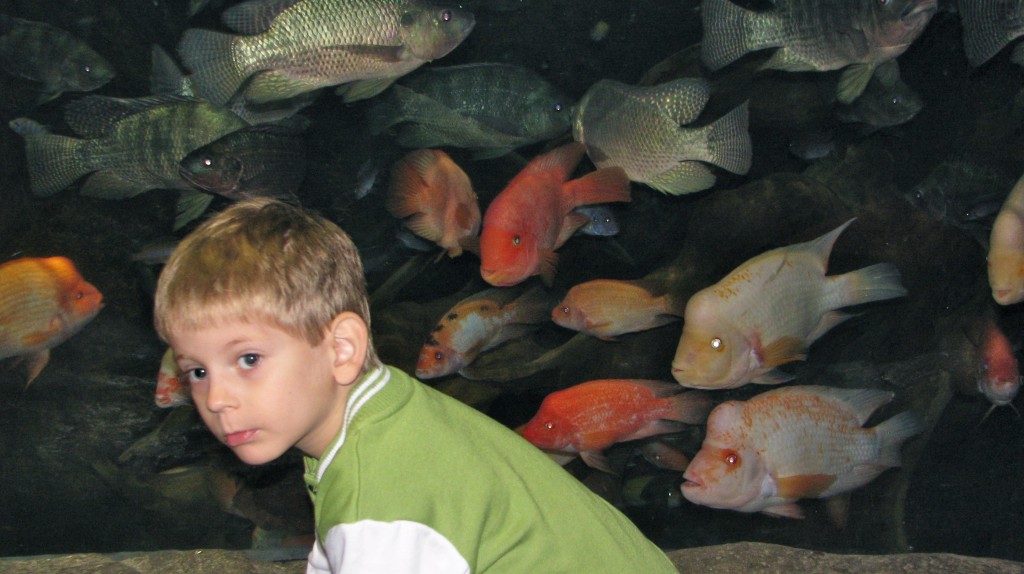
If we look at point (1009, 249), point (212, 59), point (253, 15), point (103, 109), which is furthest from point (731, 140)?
point (103, 109)

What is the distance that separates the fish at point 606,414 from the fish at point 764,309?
11.2 inches

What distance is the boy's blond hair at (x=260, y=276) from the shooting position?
5.47 feet

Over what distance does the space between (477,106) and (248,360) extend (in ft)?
6.12

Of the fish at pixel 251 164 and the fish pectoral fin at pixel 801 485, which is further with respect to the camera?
the fish pectoral fin at pixel 801 485

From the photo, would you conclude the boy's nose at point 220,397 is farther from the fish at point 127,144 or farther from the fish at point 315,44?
the fish at point 127,144

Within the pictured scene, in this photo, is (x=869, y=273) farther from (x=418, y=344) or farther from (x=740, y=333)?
(x=418, y=344)

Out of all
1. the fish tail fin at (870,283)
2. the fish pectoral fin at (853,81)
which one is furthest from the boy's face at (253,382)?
the fish pectoral fin at (853,81)

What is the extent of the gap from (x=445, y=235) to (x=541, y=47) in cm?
88

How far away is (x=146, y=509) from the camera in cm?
402

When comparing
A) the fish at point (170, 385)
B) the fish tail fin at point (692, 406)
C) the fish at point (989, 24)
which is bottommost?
the fish tail fin at point (692, 406)

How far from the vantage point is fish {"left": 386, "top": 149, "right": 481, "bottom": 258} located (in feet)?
10.9

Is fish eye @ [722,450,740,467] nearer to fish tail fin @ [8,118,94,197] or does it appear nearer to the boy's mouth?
the boy's mouth

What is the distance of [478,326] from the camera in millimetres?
3541

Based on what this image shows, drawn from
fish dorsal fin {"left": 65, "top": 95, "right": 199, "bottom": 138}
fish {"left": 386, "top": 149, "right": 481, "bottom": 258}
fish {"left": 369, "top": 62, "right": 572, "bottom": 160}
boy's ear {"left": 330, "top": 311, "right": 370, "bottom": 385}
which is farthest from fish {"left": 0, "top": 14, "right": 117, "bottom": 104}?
boy's ear {"left": 330, "top": 311, "right": 370, "bottom": 385}
